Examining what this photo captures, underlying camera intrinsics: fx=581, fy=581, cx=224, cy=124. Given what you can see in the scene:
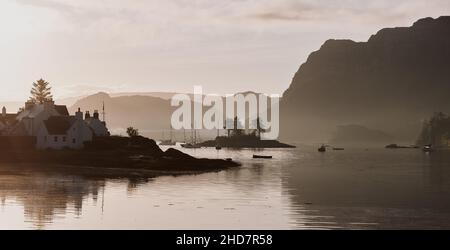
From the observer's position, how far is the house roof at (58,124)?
118694mm

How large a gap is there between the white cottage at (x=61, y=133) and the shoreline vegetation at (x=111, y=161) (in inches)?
105

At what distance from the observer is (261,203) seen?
6197cm

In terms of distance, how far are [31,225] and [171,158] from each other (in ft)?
240

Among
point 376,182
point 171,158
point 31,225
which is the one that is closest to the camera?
point 31,225

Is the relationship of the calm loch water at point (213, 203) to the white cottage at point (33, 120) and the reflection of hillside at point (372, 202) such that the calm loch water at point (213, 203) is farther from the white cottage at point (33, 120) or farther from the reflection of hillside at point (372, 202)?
the white cottage at point (33, 120)

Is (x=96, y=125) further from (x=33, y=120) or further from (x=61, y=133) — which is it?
(x=61, y=133)

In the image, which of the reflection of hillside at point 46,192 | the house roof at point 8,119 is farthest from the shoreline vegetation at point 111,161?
the house roof at point 8,119

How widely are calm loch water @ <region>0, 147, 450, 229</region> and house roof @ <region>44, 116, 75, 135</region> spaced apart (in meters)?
25.0

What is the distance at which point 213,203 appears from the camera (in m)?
61.1

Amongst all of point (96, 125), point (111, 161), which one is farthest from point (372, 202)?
point (96, 125)

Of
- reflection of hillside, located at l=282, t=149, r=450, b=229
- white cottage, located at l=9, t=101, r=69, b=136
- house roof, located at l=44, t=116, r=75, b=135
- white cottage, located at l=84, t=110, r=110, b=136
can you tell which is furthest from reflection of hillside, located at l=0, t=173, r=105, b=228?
white cottage, located at l=84, t=110, r=110, b=136
